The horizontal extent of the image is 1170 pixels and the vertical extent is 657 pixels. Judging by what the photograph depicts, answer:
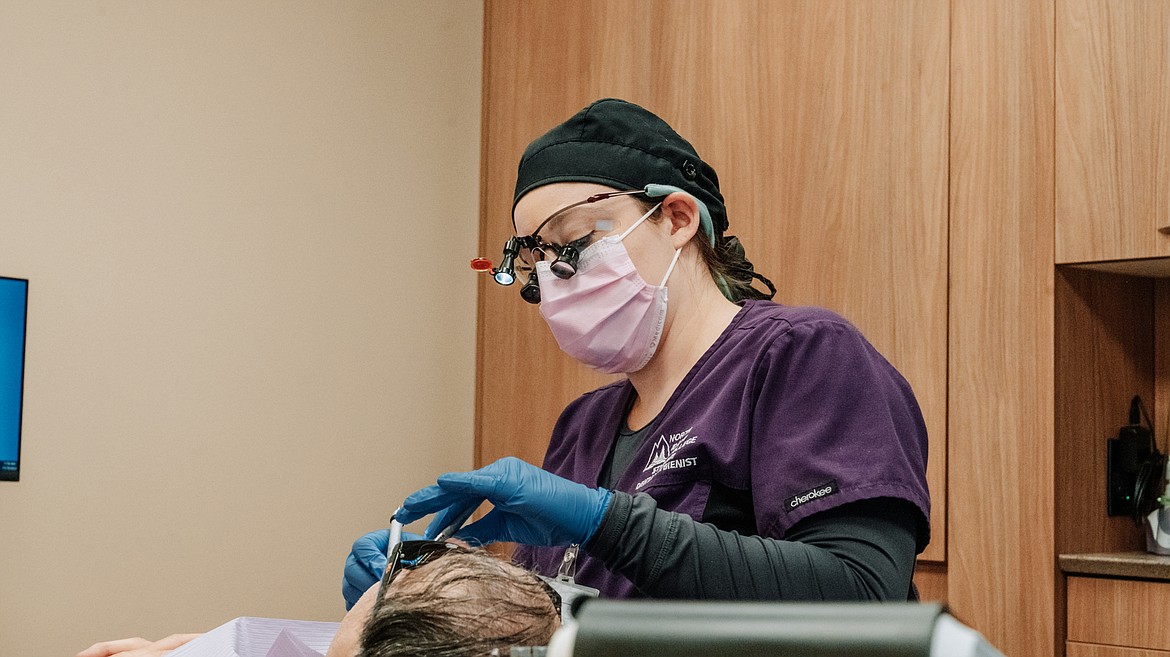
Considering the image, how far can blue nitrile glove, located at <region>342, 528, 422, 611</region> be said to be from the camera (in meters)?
1.33

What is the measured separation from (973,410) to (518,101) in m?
1.50

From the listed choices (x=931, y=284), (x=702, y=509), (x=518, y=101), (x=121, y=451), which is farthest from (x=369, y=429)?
(x=702, y=509)

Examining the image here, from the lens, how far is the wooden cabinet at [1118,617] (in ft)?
6.05

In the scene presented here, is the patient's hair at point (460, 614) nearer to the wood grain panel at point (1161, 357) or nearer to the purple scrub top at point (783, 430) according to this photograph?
the purple scrub top at point (783, 430)

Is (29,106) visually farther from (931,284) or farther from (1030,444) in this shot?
(1030,444)

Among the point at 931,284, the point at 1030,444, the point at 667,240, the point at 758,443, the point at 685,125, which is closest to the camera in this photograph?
the point at 758,443

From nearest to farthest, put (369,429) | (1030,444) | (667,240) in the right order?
(667,240) → (1030,444) → (369,429)

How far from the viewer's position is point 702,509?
1.22m

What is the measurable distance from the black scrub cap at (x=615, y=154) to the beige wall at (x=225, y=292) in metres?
1.44

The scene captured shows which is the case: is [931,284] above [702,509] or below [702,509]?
above

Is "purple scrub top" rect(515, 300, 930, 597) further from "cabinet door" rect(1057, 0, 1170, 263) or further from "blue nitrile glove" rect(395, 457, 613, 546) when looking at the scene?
"cabinet door" rect(1057, 0, 1170, 263)

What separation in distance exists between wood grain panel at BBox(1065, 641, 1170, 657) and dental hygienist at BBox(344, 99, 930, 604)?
0.93 m

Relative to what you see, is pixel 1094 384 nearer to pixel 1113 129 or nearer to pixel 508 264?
pixel 1113 129

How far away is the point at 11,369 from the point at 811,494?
1794mm
